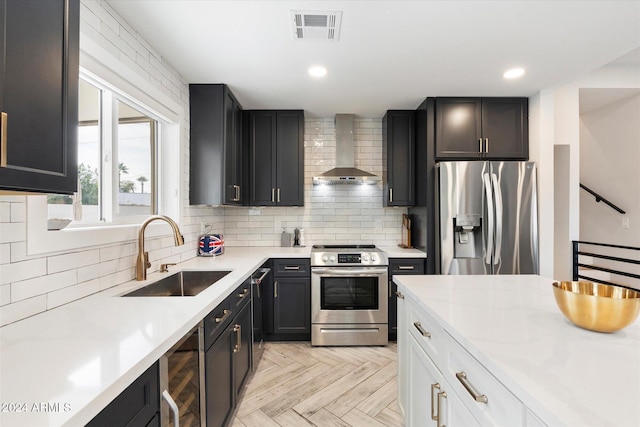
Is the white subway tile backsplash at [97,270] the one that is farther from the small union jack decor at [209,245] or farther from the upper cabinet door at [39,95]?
the small union jack decor at [209,245]

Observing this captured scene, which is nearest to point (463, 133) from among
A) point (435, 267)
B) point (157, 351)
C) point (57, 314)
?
point (435, 267)

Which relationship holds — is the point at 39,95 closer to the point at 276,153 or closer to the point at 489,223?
the point at 276,153

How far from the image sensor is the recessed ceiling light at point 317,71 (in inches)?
95.3

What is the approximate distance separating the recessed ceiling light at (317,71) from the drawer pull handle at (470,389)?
7.36ft

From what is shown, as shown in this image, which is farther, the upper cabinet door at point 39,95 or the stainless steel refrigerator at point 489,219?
the stainless steel refrigerator at point 489,219

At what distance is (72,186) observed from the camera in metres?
1.03

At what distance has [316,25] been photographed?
73.8 inches

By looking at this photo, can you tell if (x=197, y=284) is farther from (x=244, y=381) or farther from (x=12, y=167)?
(x=12, y=167)

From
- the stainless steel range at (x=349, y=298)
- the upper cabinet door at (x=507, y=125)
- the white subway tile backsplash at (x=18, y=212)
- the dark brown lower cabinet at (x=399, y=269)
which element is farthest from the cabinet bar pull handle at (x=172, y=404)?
the upper cabinet door at (x=507, y=125)

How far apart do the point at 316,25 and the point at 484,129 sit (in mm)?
2152

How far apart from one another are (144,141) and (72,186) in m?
1.49

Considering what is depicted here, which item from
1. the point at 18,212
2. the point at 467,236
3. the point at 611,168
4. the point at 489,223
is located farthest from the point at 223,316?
the point at 611,168

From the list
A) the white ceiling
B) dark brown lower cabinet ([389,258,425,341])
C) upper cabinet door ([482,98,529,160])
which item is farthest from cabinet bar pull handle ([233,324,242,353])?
upper cabinet door ([482,98,529,160])

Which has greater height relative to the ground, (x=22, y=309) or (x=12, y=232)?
(x=12, y=232)
